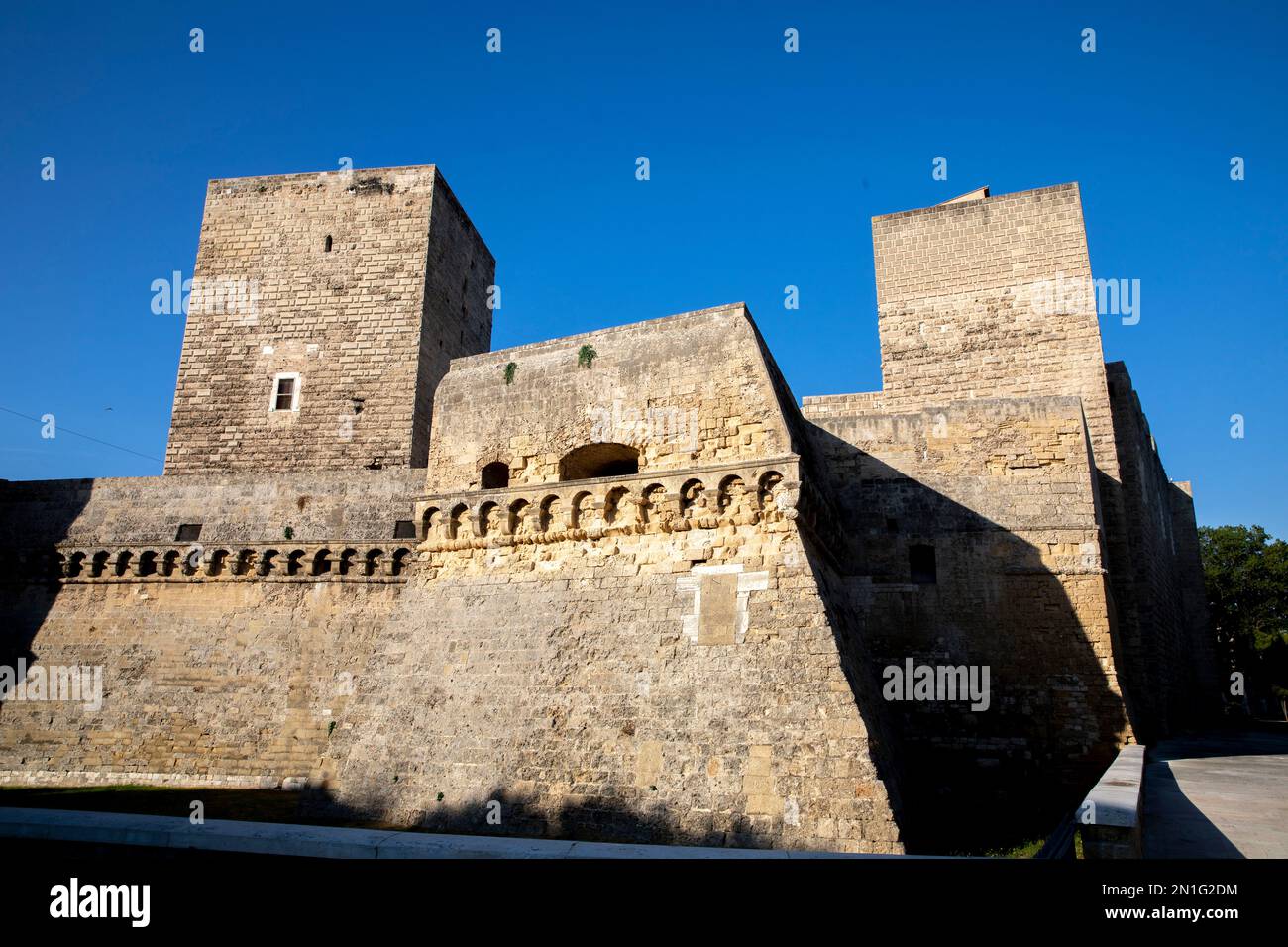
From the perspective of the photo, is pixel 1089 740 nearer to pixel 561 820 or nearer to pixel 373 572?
pixel 561 820

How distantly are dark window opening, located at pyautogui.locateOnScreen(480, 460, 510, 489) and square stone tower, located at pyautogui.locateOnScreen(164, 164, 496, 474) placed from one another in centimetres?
661

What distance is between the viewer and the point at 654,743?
8.14 m

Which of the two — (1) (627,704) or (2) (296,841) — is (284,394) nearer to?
(1) (627,704)

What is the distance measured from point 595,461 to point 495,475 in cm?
146

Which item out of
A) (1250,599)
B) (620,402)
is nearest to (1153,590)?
(620,402)

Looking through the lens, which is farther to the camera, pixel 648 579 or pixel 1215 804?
pixel 648 579

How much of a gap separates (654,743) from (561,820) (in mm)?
1181

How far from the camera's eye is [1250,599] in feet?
117

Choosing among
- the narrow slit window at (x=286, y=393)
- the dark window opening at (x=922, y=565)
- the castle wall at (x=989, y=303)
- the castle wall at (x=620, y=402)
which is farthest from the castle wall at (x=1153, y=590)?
the narrow slit window at (x=286, y=393)

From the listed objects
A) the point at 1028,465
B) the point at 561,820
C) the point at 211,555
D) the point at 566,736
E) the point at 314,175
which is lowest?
the point at 561,820

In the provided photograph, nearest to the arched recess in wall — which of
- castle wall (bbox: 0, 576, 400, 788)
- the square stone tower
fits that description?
castle wall (bbox: 0, 576, 400, 788)

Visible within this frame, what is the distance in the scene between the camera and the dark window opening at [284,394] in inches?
703

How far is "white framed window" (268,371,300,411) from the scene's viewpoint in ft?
58.5
